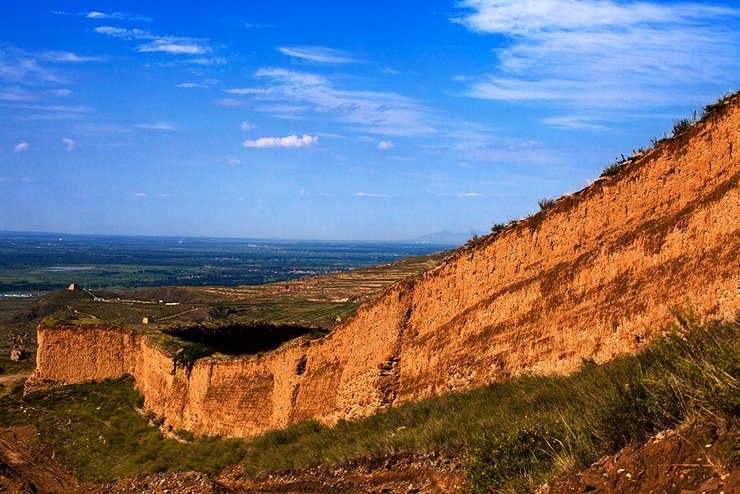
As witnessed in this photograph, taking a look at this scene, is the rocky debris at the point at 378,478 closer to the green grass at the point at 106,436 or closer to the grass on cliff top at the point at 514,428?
the grass on cliff top at the point at 514,428

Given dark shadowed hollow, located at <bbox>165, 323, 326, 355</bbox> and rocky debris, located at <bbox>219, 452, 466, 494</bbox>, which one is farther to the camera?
dark shadowed hollow, located at <bbox>165, 323, 326, 355</bbox>

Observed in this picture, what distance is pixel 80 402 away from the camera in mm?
23594

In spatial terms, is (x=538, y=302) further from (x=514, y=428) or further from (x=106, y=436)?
(x=106, y=436)

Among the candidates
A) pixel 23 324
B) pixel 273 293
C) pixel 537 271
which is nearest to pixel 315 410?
pixel 537 271

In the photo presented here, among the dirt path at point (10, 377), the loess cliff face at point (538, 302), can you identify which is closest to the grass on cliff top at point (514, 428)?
the loess cliff face at point (538, 302)

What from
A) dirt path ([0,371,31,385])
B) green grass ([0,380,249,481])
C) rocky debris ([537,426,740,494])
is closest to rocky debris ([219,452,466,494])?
rocky debris ([537,426,740,494])

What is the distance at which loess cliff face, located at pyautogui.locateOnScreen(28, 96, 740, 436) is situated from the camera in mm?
9797

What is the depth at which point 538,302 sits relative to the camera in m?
12.2

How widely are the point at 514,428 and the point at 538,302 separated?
151 inches

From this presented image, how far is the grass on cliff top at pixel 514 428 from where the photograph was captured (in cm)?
622

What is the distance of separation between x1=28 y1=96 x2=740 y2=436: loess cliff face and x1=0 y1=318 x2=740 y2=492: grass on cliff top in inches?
25.2

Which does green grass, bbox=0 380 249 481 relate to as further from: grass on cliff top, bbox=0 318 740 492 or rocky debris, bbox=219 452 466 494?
rocky debris, bbox=219 452 466 494

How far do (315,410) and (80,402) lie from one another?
34.7ft

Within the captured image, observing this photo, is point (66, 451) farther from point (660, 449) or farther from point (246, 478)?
point (660, 449)
